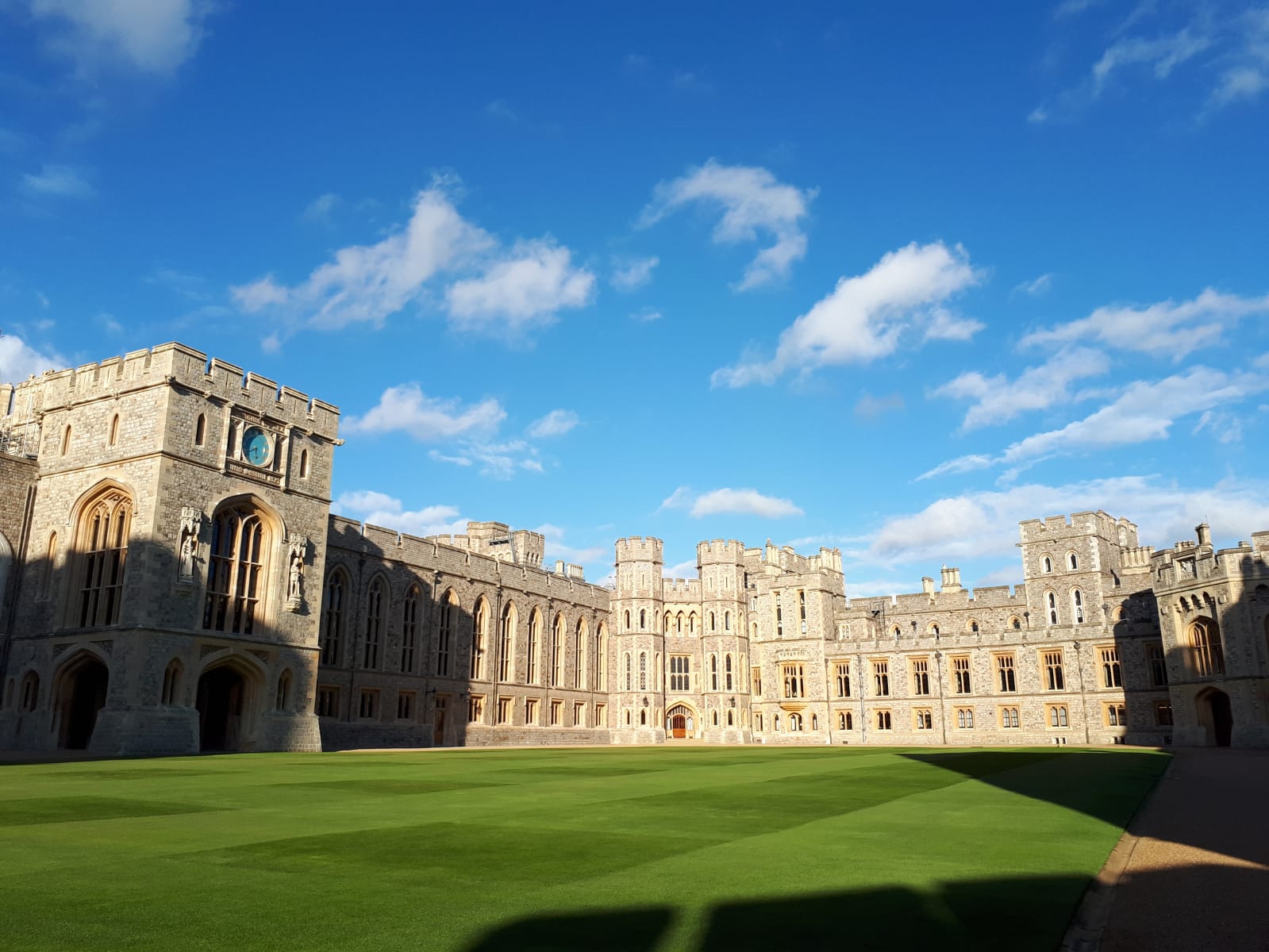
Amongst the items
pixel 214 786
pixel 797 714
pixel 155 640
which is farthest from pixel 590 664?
pixel 214 786

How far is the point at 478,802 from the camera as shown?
42.7 feet

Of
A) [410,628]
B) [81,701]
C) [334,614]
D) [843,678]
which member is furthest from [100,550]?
[843,678]

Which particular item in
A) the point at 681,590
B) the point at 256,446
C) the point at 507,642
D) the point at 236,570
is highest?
the point at 256,446

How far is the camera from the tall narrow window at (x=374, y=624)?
144ft

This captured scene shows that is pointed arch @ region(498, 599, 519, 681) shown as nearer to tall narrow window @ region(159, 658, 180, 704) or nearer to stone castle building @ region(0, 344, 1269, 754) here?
stone castle building @ region(0, 344, 1269, 754)

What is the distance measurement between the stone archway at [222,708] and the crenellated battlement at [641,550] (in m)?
31.5

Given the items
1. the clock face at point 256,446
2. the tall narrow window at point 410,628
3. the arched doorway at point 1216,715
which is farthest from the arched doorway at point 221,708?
the arched doorway at point 1216,715

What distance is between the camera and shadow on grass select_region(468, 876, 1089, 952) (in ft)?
18.1

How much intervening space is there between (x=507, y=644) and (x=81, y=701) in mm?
23877

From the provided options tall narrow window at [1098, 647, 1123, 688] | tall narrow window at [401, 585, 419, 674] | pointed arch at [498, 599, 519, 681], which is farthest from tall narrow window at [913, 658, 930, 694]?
tall narrow window at [401, 585, 419, 674]

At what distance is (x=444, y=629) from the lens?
159 ft

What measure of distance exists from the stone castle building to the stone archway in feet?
0.31

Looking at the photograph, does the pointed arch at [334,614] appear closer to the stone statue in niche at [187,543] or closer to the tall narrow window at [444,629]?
the tall narrow window at [444,629]

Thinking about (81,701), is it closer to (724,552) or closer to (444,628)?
(444,628)
